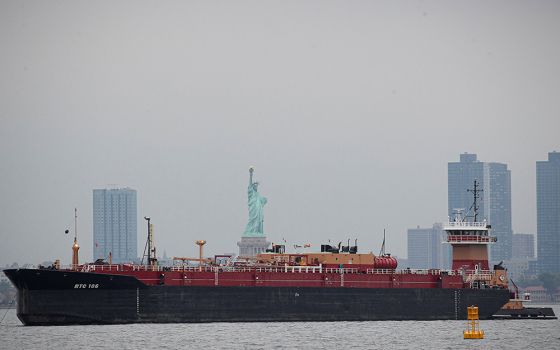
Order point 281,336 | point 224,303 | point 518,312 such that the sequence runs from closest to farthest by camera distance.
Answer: point 281,336
point 224,303
point 518,312

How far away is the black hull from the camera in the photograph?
9725cm

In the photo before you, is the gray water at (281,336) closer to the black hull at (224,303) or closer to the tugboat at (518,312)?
the black hull at (224,303)

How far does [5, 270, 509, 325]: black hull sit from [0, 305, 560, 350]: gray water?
0.89m

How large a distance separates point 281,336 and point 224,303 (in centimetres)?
1183

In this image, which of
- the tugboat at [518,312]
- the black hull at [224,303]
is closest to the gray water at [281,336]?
the black hull at [224,303]

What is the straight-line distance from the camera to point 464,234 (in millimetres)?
118312

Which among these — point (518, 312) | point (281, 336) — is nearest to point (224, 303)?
point (281, 336)

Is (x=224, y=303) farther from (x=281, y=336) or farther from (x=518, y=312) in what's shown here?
(x=518, y=312)

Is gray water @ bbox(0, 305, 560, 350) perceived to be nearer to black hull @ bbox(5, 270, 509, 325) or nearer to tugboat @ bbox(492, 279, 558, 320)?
black hull @ bbox(5, 270, 509, 325)

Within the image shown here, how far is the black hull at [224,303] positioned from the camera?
9725 cm

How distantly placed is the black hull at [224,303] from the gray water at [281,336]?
34.9 inches

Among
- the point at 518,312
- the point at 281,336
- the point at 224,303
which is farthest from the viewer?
the point at 518,312

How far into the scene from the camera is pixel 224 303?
10400 centimetres

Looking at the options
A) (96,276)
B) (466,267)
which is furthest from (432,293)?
(96,276)
